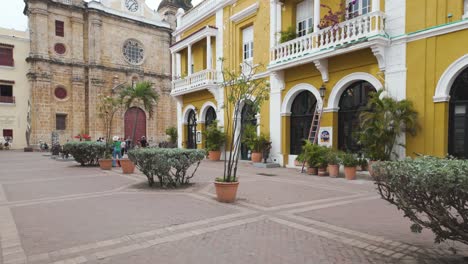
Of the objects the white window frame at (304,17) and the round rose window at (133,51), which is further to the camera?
the round rose window at (133,51)

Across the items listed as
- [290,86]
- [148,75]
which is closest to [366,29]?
[290,86]

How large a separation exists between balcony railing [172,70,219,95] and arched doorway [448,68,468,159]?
11.7 metres

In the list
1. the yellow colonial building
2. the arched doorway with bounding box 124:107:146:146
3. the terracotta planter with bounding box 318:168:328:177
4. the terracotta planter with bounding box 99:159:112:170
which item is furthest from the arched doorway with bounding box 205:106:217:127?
the arched doorway with bounding box 124:107:146:146

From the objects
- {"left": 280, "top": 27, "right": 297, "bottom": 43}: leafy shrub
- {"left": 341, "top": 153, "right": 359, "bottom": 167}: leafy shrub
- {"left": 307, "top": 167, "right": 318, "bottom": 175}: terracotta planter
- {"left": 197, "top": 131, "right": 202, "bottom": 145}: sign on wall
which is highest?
{"left": 280, "top": 27, "right": 297, "bottom": 43}: leafy shrub

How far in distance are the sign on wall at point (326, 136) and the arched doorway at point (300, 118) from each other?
110cm

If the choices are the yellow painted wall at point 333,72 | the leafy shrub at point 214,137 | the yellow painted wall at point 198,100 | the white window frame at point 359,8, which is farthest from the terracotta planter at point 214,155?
the white window frame at point 359,8

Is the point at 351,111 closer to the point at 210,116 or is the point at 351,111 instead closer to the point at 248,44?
the point at 248,44

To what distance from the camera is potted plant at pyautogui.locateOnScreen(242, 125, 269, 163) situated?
49.9ft

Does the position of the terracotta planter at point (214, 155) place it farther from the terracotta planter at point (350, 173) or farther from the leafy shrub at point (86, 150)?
the terracotta planter at point (350, 173)

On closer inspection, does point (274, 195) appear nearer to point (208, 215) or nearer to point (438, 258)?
point (208, 215)

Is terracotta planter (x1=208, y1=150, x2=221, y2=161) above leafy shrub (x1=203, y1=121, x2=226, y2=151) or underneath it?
underneath

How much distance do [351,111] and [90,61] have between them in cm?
2861

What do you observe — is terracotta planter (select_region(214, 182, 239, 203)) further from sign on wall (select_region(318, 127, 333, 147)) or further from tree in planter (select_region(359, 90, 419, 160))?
sign on wall (select_region(318, 127, 333, 147))

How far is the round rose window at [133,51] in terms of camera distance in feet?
116
